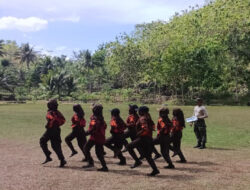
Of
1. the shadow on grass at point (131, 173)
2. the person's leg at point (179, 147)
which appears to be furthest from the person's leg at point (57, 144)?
the person's leg at point (179, 147)

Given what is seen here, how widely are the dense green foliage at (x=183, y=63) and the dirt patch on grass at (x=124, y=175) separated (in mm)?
32592

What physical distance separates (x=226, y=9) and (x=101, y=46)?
127ft

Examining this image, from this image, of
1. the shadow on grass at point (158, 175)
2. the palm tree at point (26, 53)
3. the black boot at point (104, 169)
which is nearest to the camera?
the shadow on grass at point (158, 175)

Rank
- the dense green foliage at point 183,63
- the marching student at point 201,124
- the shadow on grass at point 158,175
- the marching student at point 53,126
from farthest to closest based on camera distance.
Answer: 1. the dense green foliage at point 183,63
2. the marching student at point 201,124
3. the marching student at point 53,126
4. the shadow on grass at point 158,175

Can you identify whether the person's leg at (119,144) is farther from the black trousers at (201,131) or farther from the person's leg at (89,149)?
the black trousers at (201,131)

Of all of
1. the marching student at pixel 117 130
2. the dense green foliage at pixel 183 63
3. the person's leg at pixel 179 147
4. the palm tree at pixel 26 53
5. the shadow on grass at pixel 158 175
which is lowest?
the shadow on grass at pixel 158 175

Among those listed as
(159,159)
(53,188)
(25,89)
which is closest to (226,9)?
(25,89)

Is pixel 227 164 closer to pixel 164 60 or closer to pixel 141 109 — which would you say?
pixel 141 109

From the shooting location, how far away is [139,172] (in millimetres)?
8195

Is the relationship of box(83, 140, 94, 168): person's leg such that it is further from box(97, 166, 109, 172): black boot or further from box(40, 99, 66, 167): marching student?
box(40, 99, 66, 167): marching student

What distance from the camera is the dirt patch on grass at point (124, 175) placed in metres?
7.00

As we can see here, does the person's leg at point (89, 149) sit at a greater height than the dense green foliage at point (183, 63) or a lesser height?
lesser

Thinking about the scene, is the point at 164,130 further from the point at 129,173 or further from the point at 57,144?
the point at 57,144

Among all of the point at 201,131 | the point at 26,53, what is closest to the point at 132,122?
the point at 201,131
